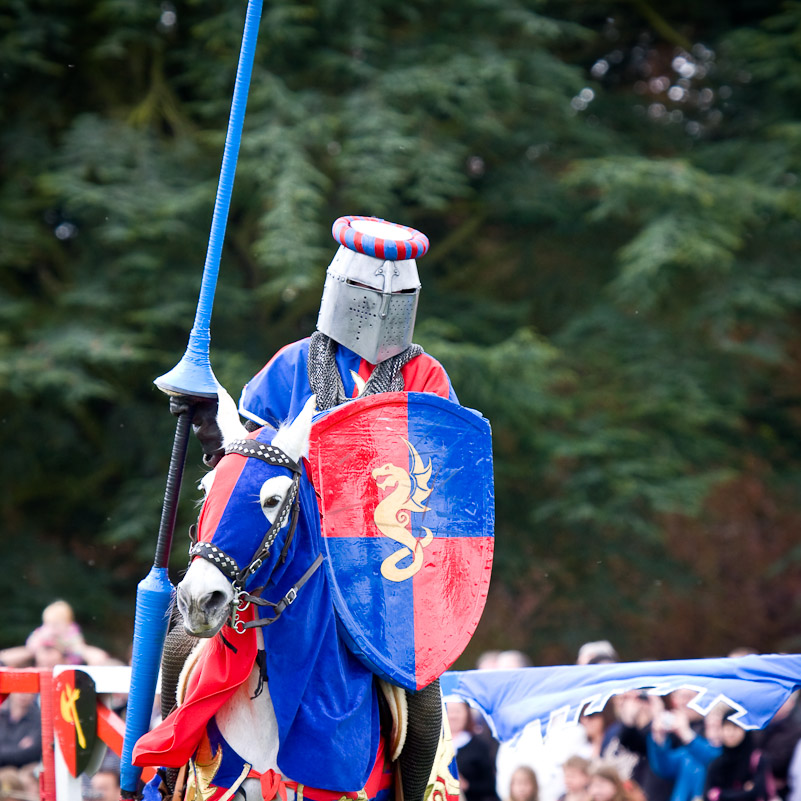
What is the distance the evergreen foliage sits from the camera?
399 inches

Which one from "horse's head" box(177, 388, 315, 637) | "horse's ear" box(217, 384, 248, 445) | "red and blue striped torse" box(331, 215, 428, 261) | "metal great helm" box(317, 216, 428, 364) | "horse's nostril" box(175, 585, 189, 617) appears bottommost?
"horse's nostril" box(175, 585, 189, 617)

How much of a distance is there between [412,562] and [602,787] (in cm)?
225

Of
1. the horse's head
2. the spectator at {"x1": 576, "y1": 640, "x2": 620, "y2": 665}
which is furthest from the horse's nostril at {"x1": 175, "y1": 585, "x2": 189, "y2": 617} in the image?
the spectator at {"x1": 576, "y1": 640, "x2": 620, "y2": 665}

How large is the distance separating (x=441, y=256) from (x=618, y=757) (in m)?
7.32

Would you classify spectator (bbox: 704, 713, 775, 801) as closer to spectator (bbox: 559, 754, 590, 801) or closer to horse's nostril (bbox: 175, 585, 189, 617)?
spectator (bbox: 559, 754, 590, 801)

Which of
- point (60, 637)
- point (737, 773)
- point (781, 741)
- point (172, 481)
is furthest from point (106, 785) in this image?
point (781, 741)

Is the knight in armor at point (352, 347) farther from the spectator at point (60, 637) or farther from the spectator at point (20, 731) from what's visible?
the spectator at point (60, 637)

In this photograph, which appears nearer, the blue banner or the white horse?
the white horse

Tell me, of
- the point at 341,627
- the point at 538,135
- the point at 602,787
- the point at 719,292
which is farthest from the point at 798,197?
the point at 341,627

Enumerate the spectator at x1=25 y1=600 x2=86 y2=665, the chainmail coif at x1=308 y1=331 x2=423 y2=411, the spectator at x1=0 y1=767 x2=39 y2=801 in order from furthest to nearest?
the spectator at x1=25 y1=600 x2=86 y2=665, the spectator at x1=0 y1=767 x2=39 y2=801, the chainmail coif at x1=308 y1=331 x2=423 y2=411

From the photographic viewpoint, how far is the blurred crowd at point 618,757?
5.10 meters

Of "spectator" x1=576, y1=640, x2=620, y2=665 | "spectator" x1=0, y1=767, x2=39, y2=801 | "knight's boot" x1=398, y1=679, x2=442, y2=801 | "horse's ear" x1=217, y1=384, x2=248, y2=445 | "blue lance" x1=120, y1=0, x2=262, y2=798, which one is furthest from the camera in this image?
"spectator" x1=576, y1=640, x2=620, y2=665

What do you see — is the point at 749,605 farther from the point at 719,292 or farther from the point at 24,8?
the point at 24,8

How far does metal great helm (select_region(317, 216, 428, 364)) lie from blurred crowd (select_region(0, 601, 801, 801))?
75.9 inches
